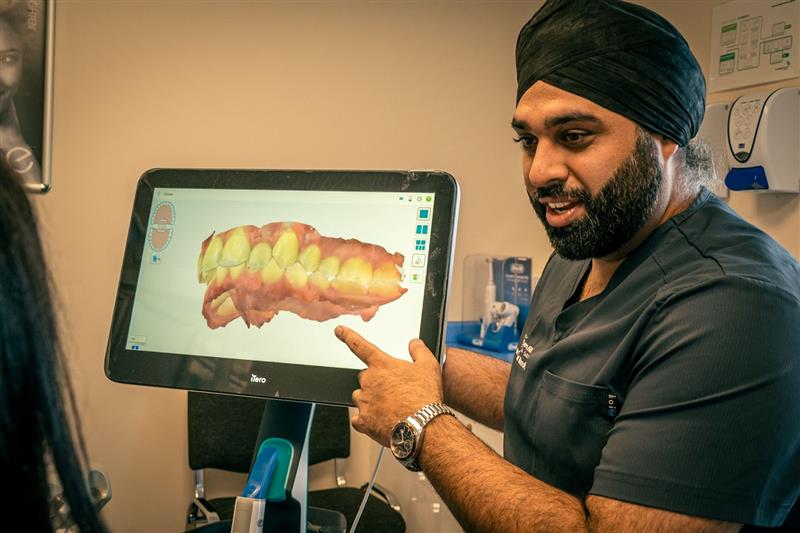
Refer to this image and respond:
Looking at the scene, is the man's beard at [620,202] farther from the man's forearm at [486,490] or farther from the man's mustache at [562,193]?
the man's forearm at [486,490]

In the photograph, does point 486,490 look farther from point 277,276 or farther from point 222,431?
point 222,431

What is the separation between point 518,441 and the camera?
1.24 meters

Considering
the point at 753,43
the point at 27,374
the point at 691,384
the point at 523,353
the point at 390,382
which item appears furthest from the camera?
the point at 753,43

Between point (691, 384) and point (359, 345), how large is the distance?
0.44 metres

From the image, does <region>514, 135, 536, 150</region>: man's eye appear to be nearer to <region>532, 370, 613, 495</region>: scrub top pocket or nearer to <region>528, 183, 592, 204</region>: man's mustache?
<region>528, 183, 592, 204</region>: man's mustache

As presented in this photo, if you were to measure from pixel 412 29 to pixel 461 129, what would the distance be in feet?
1.32

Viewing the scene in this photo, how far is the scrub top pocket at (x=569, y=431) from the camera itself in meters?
1.07

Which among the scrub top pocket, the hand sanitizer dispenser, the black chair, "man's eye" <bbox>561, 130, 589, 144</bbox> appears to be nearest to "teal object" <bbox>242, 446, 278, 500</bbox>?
the scrub top pocket

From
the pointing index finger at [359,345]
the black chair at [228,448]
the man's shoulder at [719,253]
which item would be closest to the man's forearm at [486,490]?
the pointing index finger at [359,345]

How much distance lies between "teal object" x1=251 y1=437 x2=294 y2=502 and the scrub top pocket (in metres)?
0.38

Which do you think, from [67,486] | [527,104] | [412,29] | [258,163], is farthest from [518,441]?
[412,29]

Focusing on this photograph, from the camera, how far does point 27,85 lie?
2113 mm

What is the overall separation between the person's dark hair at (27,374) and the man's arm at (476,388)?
100cm

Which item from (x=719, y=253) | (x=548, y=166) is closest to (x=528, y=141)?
(x=548, y=166)
